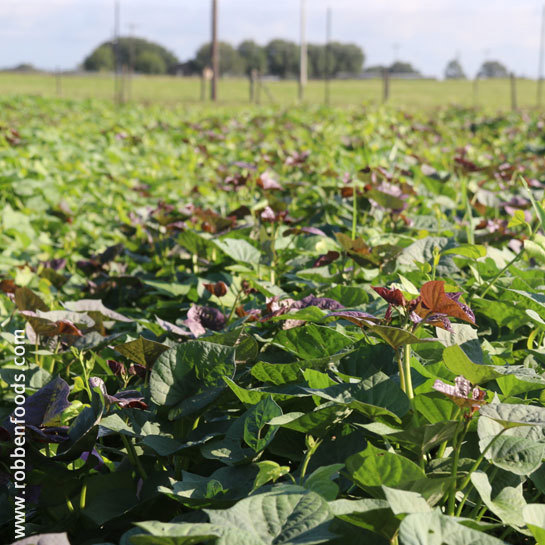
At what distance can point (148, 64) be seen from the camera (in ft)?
291

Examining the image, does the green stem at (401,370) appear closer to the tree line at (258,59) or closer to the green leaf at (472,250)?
the green leaf at (472,250)

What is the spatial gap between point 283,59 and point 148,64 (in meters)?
18.5

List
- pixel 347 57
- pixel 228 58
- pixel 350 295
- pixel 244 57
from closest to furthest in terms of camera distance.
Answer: pixel 350 295 → pixel 228 58 → pixel 244 57 → pixel 347 57

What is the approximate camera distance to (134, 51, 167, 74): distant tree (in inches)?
3497

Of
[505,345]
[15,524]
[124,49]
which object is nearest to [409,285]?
[505,345]

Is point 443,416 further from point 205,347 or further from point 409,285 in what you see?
point 205,347

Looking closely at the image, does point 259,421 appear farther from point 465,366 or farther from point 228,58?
point 228,58

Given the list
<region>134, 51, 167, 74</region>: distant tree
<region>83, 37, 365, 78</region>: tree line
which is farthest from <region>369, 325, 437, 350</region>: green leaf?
<region>134, 51, 167, 74</region>: distant tree

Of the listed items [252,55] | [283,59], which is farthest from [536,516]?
[252,55]

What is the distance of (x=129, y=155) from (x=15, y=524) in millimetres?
6777

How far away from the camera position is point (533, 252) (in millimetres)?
1268

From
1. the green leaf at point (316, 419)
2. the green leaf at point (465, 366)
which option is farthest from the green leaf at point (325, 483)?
the green leaf at point (465, 366)

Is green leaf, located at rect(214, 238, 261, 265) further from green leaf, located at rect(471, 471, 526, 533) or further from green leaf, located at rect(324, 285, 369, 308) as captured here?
green leaf, located at rect(471, 471, 526, 533)

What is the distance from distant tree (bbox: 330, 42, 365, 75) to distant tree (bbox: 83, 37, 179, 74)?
78.7 feet
